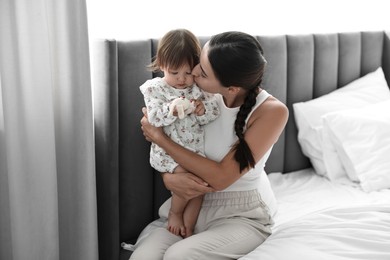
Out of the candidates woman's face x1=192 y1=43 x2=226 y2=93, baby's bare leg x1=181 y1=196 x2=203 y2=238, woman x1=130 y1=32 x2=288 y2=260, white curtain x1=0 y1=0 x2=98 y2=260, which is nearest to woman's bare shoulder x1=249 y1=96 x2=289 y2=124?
woman x1=130 y1=32 x2=288 y2=260

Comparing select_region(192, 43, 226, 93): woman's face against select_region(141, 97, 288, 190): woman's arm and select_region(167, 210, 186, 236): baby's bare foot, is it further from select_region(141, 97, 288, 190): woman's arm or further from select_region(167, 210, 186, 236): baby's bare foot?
select_region(167, 210, 186, 236): baby's bare foot

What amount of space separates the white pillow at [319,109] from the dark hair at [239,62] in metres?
0.82

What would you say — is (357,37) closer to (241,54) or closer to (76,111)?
(241,54)

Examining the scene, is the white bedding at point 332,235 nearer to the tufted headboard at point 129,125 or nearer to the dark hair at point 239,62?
the dark hair at point 239,62

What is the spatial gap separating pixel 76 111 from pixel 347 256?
1040 mm

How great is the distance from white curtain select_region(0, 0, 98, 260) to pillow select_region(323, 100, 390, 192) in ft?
4.09

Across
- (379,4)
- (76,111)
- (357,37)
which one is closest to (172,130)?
(76,111)

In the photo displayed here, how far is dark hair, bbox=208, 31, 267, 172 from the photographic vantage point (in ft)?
5.93

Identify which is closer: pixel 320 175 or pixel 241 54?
pixel 241 54

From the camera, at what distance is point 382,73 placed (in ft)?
9.55

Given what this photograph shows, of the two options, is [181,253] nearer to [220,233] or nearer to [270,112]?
[220,233]

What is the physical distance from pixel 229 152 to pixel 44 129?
26.0 inches

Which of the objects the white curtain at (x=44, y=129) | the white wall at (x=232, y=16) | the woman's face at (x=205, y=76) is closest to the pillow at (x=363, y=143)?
the white wall at (x=232, y=16)

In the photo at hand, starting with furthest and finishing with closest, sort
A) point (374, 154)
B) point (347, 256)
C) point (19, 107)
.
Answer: point (374, 154), point (19, 107), point (347, 256)
